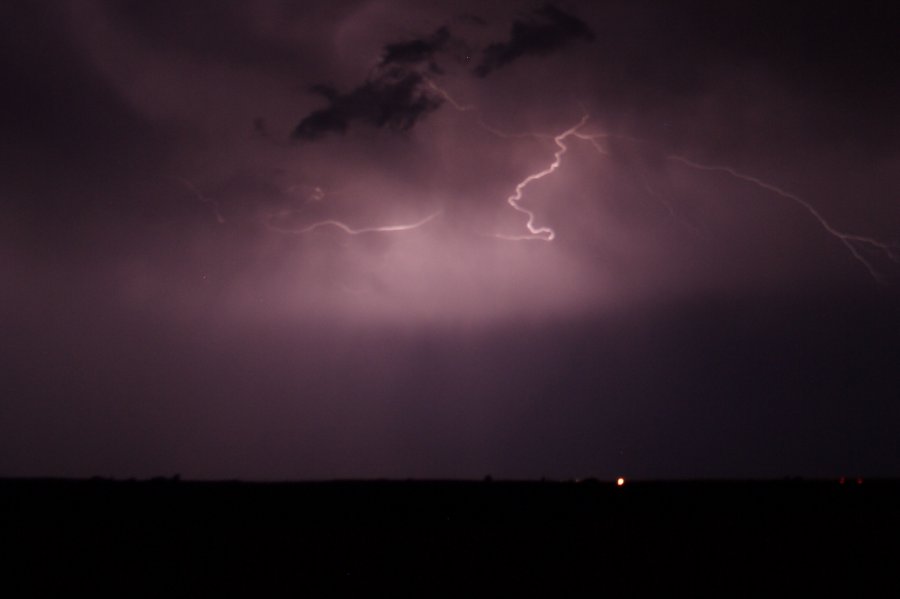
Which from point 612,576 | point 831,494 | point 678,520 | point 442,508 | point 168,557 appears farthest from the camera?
point 831,494

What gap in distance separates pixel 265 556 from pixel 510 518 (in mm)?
4282

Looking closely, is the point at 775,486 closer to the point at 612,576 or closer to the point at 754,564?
the point at 754,564

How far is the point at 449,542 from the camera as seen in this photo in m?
11.9

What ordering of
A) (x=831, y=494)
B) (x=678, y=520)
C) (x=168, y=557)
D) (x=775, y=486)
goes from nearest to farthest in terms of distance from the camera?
(x=168, y=557) → (x=678, y=520) → (x=831, y=494) → (x=775, y=486)

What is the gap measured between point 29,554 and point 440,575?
4.89 meters

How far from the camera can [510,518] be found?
14.0m

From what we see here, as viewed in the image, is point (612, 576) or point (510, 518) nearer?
point (612, 576)

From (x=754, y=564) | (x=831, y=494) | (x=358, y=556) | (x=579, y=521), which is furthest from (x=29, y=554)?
(x=831, y=494)

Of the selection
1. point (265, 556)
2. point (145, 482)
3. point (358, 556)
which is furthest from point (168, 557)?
point (145, 482)

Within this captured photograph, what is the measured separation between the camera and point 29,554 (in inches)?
432

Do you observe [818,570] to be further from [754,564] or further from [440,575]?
[440,575]

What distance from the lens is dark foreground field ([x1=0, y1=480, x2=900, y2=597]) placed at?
982 centimetres

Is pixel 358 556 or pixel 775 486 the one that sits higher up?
pixel 775 486

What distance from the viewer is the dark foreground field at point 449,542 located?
9.82 meters
